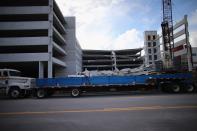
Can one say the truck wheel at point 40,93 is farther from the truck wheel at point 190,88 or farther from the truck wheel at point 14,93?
the truck wheel at point 190,88

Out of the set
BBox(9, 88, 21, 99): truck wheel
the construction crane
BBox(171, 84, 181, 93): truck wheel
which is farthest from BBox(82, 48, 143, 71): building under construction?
BBox(171, 84, 181, 93): truck wheel

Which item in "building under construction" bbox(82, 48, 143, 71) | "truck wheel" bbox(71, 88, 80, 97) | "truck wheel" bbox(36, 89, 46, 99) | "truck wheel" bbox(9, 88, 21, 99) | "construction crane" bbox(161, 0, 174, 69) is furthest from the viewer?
"building under construction" bbox(82, 48, 143, 71)

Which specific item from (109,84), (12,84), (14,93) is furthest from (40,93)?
(109,84)

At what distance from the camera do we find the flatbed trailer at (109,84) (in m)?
18.6

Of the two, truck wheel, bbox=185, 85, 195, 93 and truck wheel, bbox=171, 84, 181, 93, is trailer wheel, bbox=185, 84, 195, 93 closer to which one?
truck wheel, bbox=185, 85, 195, 93

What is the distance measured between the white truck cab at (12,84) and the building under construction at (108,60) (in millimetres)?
66938

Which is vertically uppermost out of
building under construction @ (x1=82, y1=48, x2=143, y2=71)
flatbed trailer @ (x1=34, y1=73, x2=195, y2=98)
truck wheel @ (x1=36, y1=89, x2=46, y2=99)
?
building under construction @ (x1=82, y1=48, x2=143, y2=71)

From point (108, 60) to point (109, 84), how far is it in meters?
72.9

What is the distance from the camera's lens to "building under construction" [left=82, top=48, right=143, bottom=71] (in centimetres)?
8919

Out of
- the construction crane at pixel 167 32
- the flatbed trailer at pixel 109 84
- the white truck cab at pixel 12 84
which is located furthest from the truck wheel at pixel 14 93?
the construction crane at pixel 167 32

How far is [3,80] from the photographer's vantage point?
17.7 metres

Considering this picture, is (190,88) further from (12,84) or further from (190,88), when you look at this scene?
(12,84)

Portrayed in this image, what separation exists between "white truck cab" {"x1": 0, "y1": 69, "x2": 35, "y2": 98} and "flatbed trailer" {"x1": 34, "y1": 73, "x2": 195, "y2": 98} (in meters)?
1.27

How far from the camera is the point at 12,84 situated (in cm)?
1788
